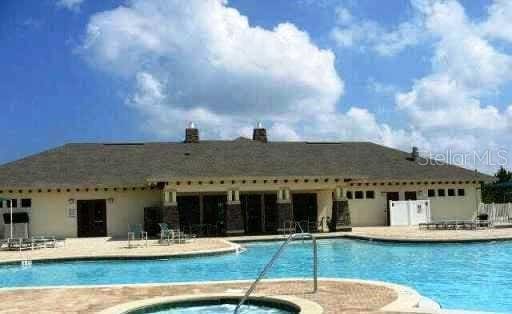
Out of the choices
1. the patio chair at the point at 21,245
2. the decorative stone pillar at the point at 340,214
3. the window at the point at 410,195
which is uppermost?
→ the window at the point at 410,195

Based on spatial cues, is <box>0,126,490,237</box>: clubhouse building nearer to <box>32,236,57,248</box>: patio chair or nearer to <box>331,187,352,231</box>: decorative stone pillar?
<box>331,187,352,231</box>: decorative stone pillar

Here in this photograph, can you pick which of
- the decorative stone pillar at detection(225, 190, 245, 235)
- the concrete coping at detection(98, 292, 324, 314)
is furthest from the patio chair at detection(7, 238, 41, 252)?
the concrete coping at detection(98, 292, 324, 314)

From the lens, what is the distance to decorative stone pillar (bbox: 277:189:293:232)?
96.9 feet

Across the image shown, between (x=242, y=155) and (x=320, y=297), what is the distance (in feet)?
73.6

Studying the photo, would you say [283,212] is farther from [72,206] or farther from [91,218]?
[72,206]

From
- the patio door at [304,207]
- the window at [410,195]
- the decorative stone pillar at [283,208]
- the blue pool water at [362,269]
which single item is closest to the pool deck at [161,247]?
the blue pool water at [362,269]

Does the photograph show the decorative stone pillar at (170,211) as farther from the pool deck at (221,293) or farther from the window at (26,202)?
the pool deck at (221,293)

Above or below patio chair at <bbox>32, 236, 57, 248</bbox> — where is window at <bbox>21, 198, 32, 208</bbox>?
above

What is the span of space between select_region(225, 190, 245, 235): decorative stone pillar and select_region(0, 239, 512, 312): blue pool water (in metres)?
5.74

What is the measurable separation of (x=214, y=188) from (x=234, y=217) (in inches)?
65.8

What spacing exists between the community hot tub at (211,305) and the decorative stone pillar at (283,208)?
58.0 feet

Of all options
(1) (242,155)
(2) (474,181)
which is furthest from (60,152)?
(2) (474,181)

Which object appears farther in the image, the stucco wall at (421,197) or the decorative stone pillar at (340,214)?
the stucco wall at (421,197)

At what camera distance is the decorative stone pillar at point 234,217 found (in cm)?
2875
